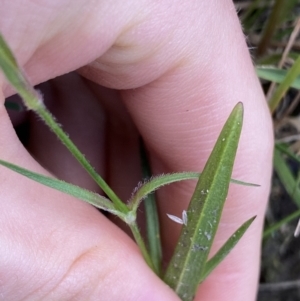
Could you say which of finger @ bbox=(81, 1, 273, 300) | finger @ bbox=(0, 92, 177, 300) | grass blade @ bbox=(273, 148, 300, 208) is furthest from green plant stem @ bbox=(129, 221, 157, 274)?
grass blade @ bbox=(273, 148, 300, 208)

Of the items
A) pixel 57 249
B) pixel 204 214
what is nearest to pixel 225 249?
pixel 204 214

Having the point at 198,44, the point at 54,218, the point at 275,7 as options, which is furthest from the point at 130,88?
the point at 275,7

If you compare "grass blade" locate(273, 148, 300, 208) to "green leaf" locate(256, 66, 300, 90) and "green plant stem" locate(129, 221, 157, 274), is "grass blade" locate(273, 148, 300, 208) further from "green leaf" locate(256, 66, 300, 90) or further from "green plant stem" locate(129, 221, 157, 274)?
"green plant stem" locate(129, 221, 157, 274)

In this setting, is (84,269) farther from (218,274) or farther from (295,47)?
(295,47)

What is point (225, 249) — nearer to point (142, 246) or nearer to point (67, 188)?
point (142, 246)

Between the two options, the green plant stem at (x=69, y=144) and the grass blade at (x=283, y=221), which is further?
the grass blade at (x=283, y=221)

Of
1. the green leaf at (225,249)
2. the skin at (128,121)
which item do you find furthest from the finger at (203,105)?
the green leaf at (225,249)

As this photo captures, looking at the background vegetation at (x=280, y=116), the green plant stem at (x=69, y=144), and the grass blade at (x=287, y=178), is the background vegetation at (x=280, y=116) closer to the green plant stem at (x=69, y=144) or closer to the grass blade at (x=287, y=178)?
the grass blade at (x=287, y=178)
